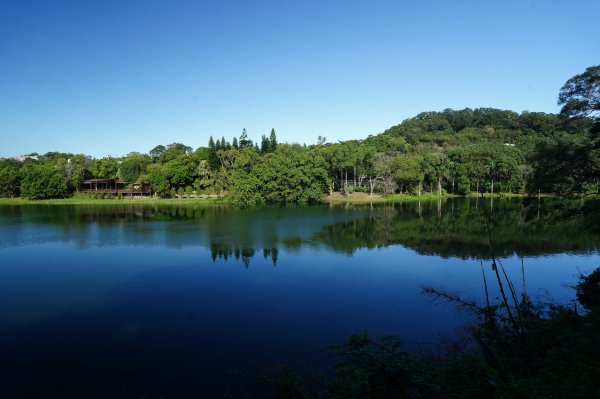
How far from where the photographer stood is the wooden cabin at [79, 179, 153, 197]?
2423 inches

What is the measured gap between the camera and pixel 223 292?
14.4m

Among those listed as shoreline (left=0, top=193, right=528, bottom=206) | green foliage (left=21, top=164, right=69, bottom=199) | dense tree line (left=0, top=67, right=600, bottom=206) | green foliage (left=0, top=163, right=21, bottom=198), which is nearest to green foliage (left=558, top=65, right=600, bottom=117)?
dense tree line (left=0, top=67, right=600, bottom=206)

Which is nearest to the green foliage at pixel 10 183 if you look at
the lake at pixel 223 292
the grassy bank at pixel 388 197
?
the lake at pixel 223 292

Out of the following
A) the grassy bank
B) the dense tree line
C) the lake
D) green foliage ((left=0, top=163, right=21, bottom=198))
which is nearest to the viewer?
the lake

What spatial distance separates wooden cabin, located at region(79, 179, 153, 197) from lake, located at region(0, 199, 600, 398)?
33142 mm

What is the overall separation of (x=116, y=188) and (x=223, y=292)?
5662 cm

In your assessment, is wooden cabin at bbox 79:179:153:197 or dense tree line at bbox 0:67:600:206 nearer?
dense tree line at bbox 0:67:600:206

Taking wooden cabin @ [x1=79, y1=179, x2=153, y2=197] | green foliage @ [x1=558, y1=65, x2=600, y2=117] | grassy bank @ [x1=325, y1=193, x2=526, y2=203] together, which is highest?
green foliage @ [x1=558, y1=65, x2=600, y2=117]

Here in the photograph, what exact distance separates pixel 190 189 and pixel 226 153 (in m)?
8.59

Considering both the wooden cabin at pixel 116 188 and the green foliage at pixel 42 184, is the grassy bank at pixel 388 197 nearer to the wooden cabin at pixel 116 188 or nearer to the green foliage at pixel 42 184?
the wooden cabin at pixel 116 188

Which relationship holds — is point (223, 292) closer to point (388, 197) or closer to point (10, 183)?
point (388, 197)

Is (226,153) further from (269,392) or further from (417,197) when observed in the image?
(269,392)

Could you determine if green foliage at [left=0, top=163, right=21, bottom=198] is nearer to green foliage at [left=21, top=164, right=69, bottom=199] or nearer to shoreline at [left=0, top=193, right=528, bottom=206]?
green foliage at [left=21, top=164, right=69, bottom=199]

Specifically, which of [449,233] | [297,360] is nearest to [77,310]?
[297,360]
